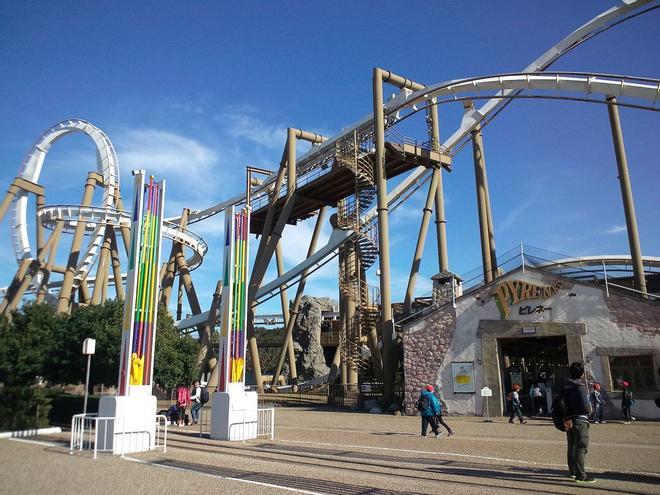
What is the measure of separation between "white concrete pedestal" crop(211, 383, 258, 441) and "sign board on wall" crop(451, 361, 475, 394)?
945 centimetres

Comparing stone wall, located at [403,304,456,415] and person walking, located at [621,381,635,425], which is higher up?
stone wall, located at [403,304,456,415]

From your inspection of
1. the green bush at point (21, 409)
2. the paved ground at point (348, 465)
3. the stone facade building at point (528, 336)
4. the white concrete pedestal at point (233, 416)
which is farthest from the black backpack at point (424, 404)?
the green bush at point (21, 409)

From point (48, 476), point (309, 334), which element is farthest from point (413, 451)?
point (309, 334)

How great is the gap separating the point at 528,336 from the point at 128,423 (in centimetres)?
1409

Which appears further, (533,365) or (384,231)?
(533,365)

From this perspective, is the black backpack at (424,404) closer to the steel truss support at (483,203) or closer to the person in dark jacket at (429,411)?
the person in dark jacket at (429,411)

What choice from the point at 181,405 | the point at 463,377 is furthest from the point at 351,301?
the point at 181,405

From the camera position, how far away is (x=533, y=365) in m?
33.4

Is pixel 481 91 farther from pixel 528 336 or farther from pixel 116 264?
pixel 116 264

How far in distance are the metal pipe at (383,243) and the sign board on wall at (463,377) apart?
2.98m

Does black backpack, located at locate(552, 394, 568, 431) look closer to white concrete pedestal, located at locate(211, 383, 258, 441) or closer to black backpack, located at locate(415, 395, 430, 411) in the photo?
black backpack, located at locate(415, 395, 430, 411)

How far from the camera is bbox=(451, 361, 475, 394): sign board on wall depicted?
19.3m

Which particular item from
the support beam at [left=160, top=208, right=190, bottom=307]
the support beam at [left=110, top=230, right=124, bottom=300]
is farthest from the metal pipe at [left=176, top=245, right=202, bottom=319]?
the support beam at [left=110, top=230, right=124, bottom=300]

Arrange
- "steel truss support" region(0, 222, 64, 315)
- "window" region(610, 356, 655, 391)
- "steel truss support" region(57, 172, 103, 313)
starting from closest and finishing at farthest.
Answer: "window" region(610, 356, 655, 391)
"steel truss support" region(57, 172, 103, 313)
"steel truss support" region(0, 222, 64, 315)
